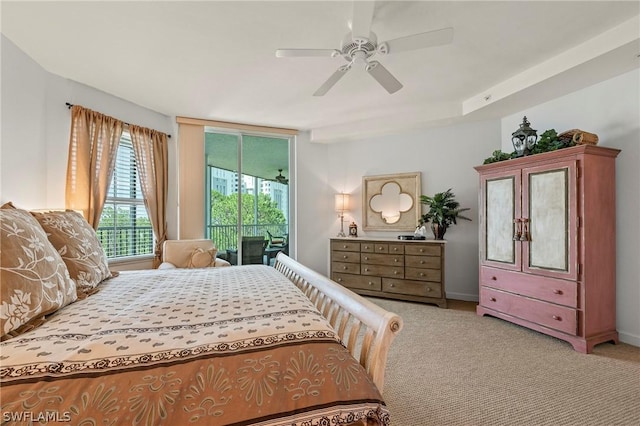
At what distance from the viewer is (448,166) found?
14.3 feet

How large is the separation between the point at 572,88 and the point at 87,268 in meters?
4.55

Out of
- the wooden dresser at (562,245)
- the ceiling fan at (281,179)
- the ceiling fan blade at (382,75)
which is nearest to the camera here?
the ceiling fan blade at (382,75)

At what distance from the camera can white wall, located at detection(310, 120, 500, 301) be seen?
13.6ft

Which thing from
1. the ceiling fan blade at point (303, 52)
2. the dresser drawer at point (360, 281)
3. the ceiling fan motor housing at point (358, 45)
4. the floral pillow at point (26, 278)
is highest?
the ceiling fan motor housing at point (358, 45)

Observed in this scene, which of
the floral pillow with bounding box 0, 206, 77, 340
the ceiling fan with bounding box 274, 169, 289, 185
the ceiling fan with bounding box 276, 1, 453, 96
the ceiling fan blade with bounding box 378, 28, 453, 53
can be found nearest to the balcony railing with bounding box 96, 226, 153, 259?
the ceiling fan with bounding box 274, 169, 289, 185

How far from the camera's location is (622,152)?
282 centimetres

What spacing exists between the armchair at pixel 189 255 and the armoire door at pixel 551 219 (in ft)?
10.6

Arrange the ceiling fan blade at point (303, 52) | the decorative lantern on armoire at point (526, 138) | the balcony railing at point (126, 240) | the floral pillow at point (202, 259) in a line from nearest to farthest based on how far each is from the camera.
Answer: the ceiling fan blade at point (303, 52) < the decorative lantern on armoire at point (526, 138) < the floral pillow at point (202, 259) < the balcony railing at point (126, 240)

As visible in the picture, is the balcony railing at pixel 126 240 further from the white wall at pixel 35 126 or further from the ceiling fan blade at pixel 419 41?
the ceiling fan blade at pixel 419 41

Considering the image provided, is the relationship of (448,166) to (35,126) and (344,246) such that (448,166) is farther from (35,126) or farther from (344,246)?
(35,126)

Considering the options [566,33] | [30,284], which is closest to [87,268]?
[30,284]

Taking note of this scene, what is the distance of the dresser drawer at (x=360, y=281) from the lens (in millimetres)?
4227

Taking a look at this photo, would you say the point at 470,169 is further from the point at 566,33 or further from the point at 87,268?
the point at 87,268

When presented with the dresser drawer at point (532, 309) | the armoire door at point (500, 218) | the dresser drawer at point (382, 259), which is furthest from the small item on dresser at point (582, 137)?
the dresser drawer at point (382, 259)
